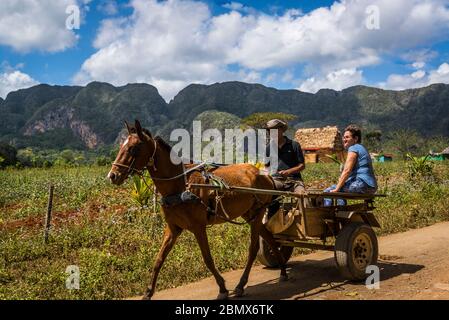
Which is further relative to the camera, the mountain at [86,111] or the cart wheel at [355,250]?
the mountain at [86,111]

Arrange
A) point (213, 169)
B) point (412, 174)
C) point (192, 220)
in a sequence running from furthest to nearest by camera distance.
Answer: point (412, 174), point (213, 169), point (192, 220)

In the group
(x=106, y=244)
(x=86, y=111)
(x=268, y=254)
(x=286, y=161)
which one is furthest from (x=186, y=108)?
(x=286, y=161)

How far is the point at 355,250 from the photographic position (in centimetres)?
650

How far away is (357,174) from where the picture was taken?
6.65 meters

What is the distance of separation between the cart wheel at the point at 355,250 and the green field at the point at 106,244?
2121 mm

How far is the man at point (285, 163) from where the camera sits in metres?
7.01

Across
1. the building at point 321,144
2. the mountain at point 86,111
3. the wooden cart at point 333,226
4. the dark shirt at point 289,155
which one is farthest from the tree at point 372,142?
the mountain at point 86,111

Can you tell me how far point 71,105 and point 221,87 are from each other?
61071mm

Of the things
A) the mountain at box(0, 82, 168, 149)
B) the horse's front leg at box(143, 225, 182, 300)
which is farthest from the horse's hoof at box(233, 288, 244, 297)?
the mountain at box(0, 82, 168, 149)

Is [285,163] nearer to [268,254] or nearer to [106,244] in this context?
[268,254]

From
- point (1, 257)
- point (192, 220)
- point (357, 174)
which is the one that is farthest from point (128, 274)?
point (357, 174)

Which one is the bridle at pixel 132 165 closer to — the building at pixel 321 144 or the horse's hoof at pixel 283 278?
the horse's hoof at pixel 283 278

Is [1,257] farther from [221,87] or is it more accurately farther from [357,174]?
[221,87]

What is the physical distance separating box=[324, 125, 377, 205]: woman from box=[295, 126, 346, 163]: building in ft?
123
